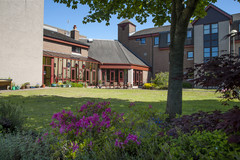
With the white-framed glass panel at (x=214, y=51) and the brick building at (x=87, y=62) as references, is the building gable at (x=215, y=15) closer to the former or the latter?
the white-framed glass panel at (x=214, y=51)

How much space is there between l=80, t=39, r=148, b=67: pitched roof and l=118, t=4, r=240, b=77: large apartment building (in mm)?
2157

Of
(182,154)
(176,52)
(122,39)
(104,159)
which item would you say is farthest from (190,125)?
(122,39)

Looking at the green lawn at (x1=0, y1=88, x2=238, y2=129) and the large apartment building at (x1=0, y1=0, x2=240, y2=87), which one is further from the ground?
the large apartment building at (x1=0, y1=0, x2=240, y2=87)

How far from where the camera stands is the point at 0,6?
1584 cm

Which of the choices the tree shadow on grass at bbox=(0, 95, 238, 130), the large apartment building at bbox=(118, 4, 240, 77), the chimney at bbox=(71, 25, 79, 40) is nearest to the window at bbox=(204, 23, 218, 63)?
the large apartment building at bbox=(118, 4, 240, 77)

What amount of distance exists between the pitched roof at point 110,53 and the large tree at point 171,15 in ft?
65.0

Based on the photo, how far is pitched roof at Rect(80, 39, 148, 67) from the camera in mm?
28398

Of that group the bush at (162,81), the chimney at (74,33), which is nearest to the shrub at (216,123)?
the bush at (162,81)

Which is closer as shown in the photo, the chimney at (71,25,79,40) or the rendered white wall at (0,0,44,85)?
the rendered white wall at (0,0,44,85)

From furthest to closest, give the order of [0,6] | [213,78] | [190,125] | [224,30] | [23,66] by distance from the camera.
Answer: [224,30], [23,66], [0,6], [190,125], [213,78]

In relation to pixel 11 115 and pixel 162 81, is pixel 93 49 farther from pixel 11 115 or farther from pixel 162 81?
pixel 11 115

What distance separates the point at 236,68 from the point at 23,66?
19294mm

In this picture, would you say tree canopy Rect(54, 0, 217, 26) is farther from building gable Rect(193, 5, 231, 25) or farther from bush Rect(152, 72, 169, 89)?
building gable Rect(193, 5, 231, 25)

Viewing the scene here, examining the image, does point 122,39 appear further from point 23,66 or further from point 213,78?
point 213,78
